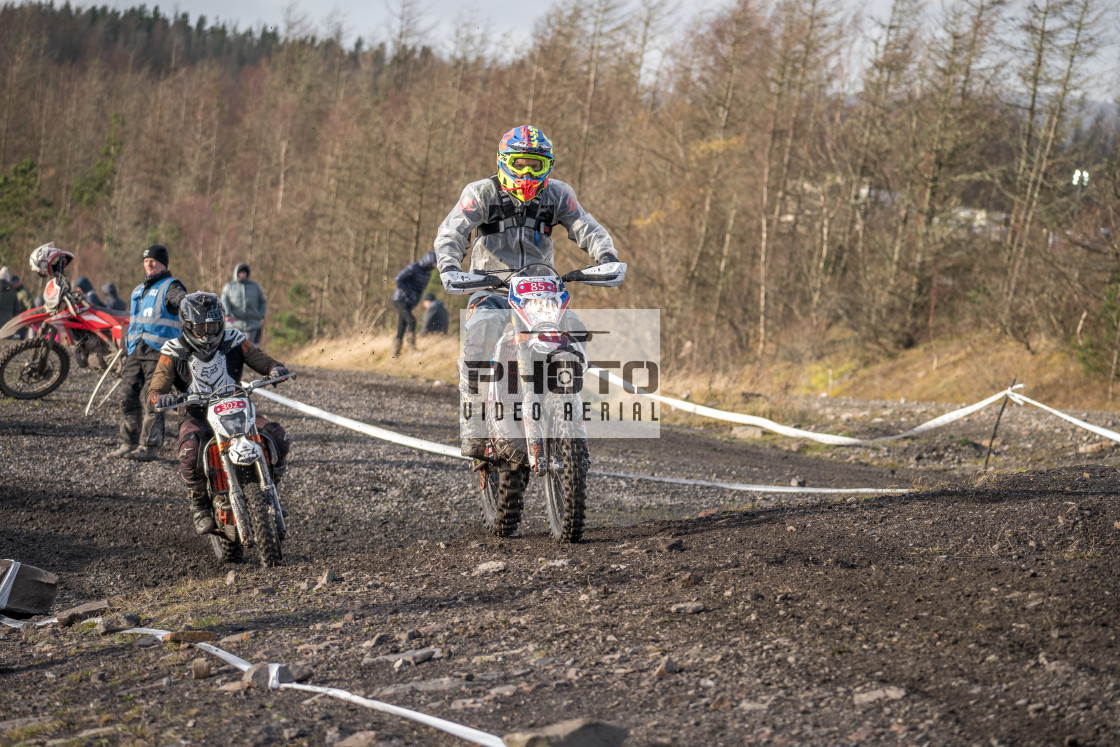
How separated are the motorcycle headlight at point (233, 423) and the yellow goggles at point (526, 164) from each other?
2.54m

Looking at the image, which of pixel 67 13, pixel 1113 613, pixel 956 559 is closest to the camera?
pixel 1113 613

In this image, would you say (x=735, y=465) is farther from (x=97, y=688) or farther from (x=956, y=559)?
(x=97, y=688)

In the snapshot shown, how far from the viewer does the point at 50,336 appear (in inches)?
492

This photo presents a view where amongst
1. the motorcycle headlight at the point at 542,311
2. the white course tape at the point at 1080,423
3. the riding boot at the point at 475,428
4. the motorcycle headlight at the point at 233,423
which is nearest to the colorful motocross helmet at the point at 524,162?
the motorcycle headlight at the point at 542,311

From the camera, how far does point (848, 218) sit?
1276 inches

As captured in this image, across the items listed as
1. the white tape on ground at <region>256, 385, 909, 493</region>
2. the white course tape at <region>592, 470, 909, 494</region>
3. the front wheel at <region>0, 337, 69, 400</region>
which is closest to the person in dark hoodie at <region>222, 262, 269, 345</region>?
the front wheel at <region>0, 337, 69, 400</region>

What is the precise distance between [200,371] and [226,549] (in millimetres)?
1287

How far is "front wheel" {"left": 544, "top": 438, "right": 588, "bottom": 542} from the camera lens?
226 inches

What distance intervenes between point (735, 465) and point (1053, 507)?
6209 millimetres

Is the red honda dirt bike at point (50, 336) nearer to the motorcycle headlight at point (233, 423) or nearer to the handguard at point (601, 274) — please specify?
the motorcycle headlight at point (233, 423)

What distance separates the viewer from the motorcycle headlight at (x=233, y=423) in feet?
21.5

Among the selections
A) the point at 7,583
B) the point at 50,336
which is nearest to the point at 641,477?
the point at 7,583

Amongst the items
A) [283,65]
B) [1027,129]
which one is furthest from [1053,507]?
[283,65]

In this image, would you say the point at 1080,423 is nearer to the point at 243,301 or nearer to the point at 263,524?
the point at 263,524
